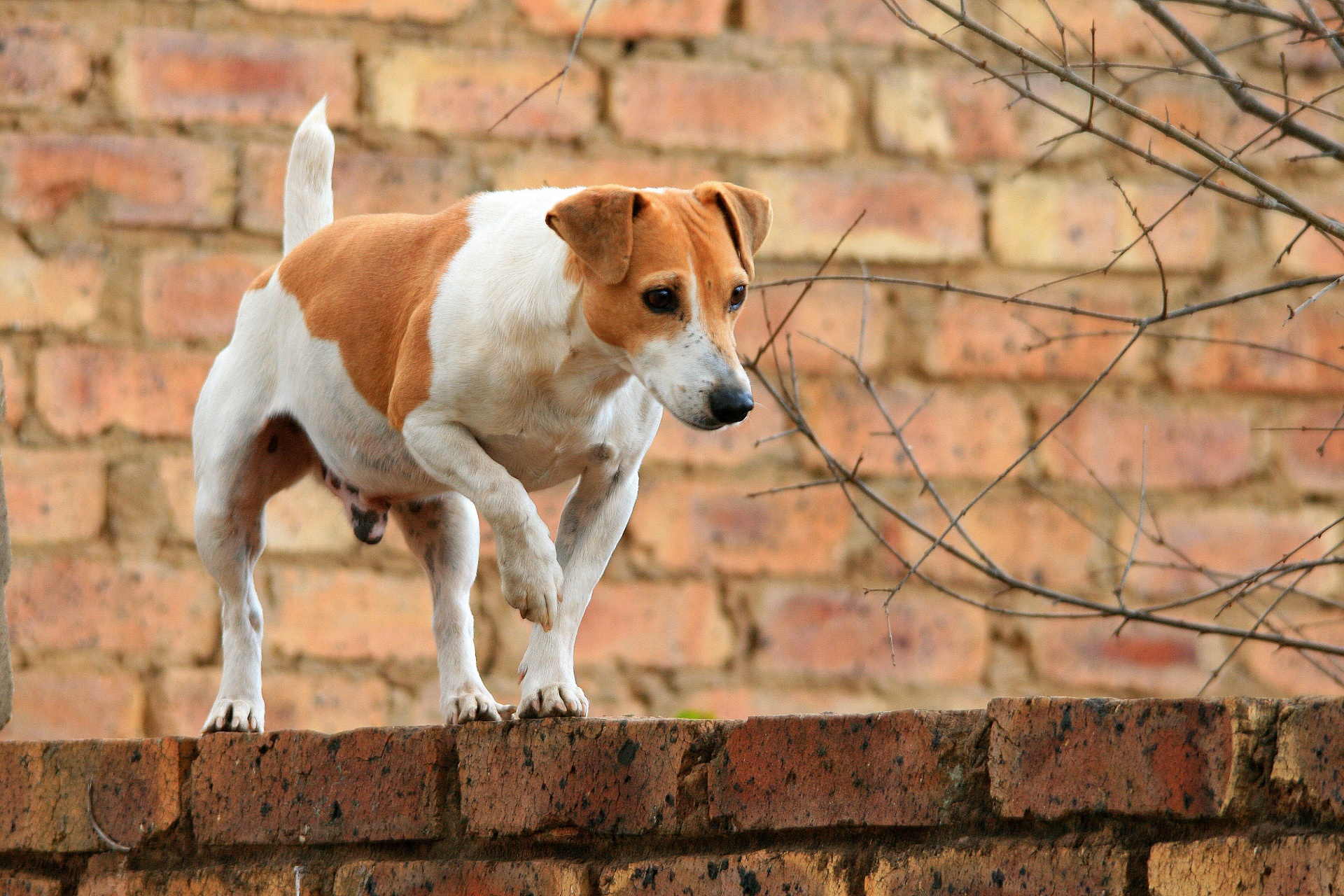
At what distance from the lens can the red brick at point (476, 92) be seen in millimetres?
3477

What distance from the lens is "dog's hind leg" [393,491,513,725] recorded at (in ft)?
7.56

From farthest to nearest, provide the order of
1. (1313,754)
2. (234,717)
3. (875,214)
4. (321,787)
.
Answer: (875,214), (234,717), (321,787), (1313,754)

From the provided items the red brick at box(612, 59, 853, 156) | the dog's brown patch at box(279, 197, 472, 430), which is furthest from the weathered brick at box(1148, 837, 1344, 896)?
the red brick at box(612, 59, 853, 156)

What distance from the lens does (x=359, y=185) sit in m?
3.45

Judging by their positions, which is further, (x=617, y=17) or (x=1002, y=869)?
(x=617, y=17)

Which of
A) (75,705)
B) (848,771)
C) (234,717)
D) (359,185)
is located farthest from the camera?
(359,185)

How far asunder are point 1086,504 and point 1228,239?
717 millimetres

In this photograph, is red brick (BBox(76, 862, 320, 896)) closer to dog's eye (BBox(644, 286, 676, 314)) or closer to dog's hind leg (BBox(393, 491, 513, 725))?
dog's hind leg (BBox(393, 491, 513, 725))

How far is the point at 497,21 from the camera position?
351 cm

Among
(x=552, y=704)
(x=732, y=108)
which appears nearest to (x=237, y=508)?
(x=552, y=704)

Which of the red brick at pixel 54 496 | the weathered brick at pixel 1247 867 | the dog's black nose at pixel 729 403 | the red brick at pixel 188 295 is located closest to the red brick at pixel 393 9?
the red brick at pixel 188 295

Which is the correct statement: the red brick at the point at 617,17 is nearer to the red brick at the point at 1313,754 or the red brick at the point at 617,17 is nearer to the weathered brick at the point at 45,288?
the weathered brick at the point at 45,288

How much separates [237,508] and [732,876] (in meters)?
1.05

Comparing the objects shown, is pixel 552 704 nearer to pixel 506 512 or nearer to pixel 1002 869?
pixel 506 512
